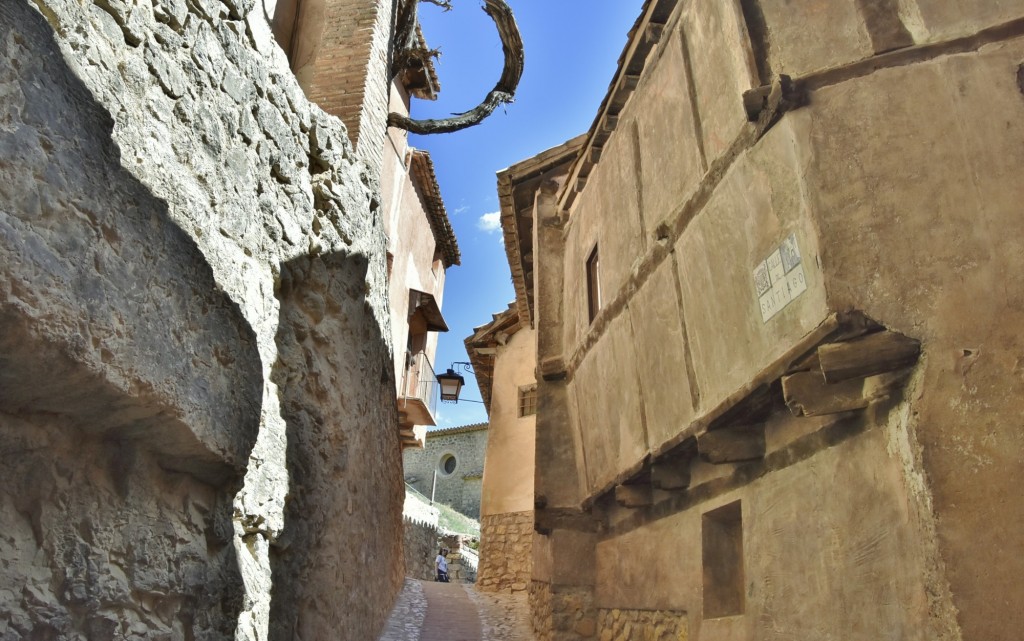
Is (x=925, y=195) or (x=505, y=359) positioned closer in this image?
(x=925, y=195)

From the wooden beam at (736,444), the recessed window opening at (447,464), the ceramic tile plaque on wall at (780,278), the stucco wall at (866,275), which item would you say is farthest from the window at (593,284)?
the recessed window opening at (447,464)

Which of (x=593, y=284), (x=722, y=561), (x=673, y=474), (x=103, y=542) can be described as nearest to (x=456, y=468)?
(x=593, y=284)

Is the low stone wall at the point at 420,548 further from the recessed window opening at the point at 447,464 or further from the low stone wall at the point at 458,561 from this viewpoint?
the recessed window opening at the point at 447,464

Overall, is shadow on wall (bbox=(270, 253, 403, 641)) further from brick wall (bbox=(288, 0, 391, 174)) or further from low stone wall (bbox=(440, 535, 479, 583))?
low stone wall (bbox=(440, 535, 479, 583))

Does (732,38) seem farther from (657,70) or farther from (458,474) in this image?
(458,474)

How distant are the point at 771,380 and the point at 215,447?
2791 mm

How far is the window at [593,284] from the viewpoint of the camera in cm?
768

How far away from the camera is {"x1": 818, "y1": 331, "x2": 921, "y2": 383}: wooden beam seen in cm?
323

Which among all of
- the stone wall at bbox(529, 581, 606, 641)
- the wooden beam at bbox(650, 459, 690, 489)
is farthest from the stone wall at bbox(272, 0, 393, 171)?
the stone wall at bbox(529, 581, 606, 641)

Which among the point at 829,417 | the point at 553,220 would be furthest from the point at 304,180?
the point at 553,220

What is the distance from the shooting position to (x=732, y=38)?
4414 millimetres

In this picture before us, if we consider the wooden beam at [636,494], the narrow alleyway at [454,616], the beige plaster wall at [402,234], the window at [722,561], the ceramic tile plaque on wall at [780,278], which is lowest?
the narrow alleyway at [454,616]

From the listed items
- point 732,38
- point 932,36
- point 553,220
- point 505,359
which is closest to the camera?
point 932,36

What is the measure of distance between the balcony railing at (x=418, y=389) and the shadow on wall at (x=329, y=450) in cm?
883
